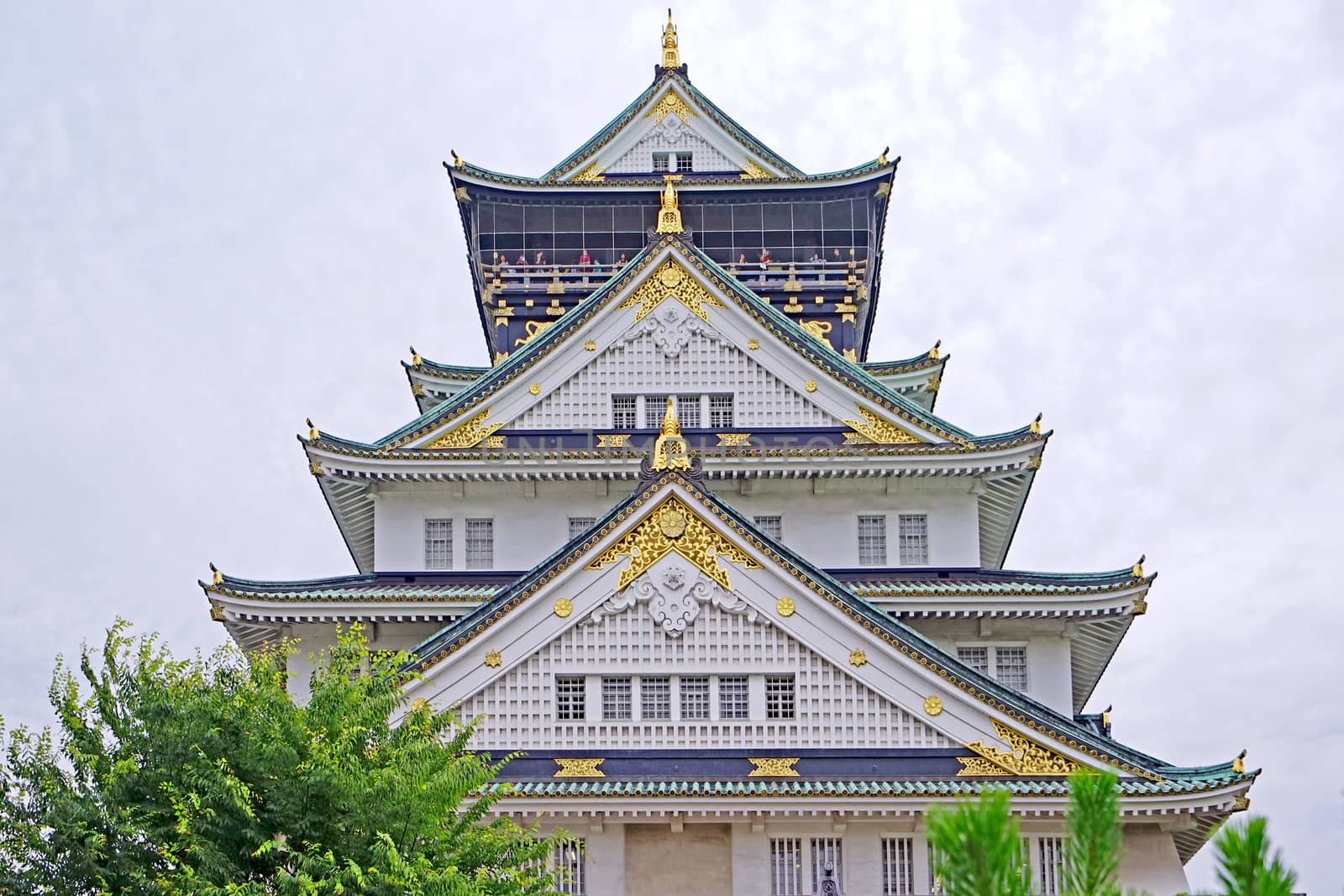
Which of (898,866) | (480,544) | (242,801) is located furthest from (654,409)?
(242,801)

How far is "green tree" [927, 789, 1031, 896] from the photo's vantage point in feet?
20.7

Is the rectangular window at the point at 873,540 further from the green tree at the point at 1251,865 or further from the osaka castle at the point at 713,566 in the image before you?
the green tree at the point at 1251,865

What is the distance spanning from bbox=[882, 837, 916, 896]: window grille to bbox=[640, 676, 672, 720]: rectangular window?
3905mm

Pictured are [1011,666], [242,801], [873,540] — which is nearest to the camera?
[242,801]

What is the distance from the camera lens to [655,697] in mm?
25594

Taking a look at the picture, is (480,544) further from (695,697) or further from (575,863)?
(575,863)

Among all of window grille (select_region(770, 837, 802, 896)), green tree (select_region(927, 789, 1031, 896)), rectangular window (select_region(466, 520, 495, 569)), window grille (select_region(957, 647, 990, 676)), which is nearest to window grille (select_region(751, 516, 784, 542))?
window grille (select_region(957, 647, 990, 676))

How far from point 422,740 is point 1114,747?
434 inches

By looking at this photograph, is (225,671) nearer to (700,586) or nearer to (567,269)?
(700,586)

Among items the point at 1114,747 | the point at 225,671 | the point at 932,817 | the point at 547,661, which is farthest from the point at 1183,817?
the point at 932,817

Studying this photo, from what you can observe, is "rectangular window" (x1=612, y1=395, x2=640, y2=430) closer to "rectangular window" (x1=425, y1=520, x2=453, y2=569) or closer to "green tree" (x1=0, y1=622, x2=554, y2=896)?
"rectangular window" (x1=425, y1=520, x2=453, y2=569)

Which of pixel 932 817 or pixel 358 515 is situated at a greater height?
pixel 358 515

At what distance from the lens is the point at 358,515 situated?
32.1m

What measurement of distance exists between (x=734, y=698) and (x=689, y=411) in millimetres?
8180
